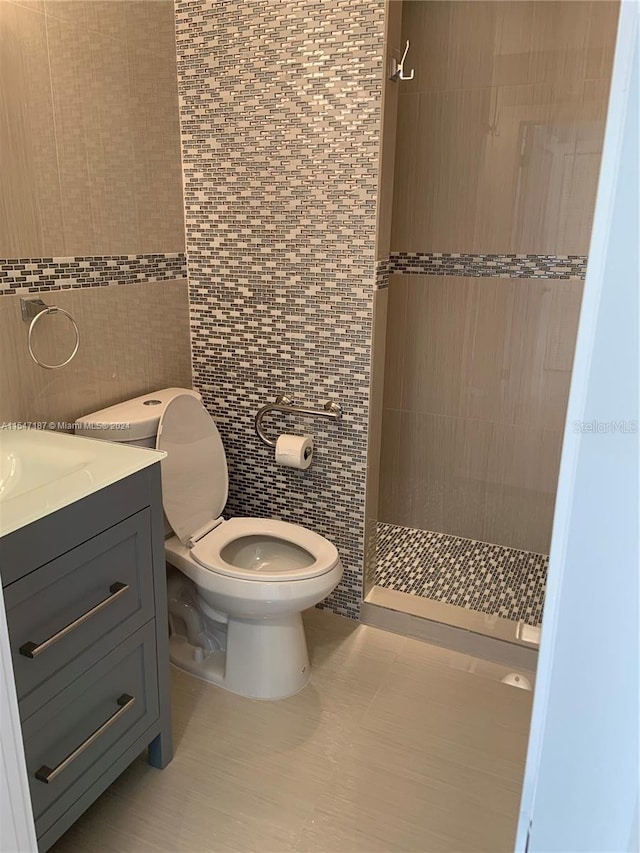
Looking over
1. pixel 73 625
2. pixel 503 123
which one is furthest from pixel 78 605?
pixel 503 123

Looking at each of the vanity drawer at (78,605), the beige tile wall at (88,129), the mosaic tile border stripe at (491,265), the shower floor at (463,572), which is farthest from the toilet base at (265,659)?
the mosaic tile border stripe at (491,265)

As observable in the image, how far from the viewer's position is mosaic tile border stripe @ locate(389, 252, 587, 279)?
2.56 m

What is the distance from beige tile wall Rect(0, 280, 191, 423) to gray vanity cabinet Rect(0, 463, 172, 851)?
0.49m

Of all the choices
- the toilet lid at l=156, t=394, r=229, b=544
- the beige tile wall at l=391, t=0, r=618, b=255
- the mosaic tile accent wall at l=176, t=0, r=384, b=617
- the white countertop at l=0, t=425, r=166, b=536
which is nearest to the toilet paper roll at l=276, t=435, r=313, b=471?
the mosaic tile accent wall at l=176, t=0, r=384, b=617

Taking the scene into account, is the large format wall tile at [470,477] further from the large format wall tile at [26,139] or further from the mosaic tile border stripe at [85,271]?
the large format wall tile at [26,139]

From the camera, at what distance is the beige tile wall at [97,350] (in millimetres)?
1780

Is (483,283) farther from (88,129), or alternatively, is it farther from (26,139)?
(26,139)

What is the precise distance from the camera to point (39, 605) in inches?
52.2

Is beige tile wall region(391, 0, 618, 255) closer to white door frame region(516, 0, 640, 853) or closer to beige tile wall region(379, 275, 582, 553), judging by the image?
beige tile wall region(379, 275, 582, 553)

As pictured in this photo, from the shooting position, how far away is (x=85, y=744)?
1.50m

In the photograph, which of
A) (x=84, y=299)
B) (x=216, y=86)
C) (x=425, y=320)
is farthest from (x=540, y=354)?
(x=84, y=299)

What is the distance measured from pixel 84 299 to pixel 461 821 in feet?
5.67

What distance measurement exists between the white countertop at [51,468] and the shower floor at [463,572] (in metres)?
1.36

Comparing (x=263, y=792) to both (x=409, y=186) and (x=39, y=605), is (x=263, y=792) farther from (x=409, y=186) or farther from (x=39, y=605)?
(x=409, y=186)
